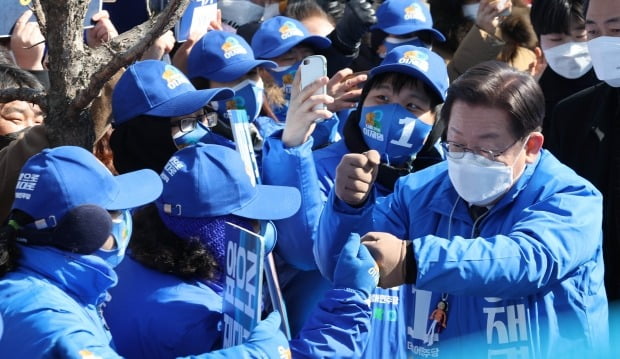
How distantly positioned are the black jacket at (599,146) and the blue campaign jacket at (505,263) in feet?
3.47

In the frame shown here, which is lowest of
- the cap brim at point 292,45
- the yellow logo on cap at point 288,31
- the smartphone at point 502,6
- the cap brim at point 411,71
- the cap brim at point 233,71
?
the smartphone at point 502,6

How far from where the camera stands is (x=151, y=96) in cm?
396

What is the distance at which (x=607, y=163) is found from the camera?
4.13 meters

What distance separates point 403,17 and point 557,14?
114 centimetres

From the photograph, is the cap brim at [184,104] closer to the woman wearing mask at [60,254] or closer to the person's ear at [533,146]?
the woman wearing mask at [60,254]

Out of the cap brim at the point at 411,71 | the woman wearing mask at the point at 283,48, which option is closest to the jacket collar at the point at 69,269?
the cap brim at the point at 411,71

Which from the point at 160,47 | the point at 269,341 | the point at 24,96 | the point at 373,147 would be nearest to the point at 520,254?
the point at 269,341

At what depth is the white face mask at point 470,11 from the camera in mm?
7094

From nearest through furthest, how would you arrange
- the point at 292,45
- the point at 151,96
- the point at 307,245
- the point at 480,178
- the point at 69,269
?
the point at 69,269 < the point at 480,178 < the point at 307,245 < the point at 151,96 < the point at 292,45

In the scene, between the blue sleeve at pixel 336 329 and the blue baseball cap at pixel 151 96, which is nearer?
the blue sleeve at pixel 336 329

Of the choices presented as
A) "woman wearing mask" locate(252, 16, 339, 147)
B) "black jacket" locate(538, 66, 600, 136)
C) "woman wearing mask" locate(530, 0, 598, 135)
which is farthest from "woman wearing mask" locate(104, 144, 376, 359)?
"black jacket" locate(538, 66, 600, 136)

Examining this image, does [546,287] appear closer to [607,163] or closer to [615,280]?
[615,280]

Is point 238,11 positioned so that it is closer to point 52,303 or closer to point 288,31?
point 288,31

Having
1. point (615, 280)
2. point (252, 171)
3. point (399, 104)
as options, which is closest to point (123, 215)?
point (252, 171)
